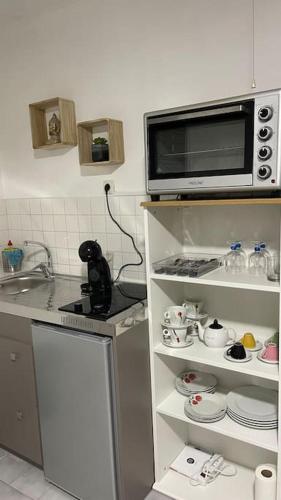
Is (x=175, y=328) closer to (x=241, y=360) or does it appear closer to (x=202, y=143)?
(x=241, y=360)

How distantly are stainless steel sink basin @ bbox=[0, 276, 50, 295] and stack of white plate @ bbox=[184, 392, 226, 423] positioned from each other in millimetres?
1085

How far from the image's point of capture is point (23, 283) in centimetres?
231

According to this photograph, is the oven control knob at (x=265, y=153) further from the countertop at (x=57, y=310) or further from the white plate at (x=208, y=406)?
the white plate at (x=208, y=406)

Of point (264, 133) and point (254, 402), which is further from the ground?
point (264, 133)

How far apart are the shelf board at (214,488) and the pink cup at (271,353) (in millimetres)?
678

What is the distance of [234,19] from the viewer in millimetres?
1503

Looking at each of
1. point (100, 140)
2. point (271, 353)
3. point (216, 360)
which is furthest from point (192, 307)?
point (100, 140)

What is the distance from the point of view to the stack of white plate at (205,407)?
1.54 meters

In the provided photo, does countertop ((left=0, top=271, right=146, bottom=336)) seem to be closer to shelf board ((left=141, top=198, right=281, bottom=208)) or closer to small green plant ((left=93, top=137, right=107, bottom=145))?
shelf board ((left=141, top=198, right=281, bottom=208))

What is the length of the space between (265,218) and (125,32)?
1.14m

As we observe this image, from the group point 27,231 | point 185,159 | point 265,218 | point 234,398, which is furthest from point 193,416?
point 27,231

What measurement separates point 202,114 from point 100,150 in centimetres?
74

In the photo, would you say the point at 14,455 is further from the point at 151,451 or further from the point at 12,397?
the point at 151,451

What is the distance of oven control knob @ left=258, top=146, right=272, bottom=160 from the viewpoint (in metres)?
1.18
